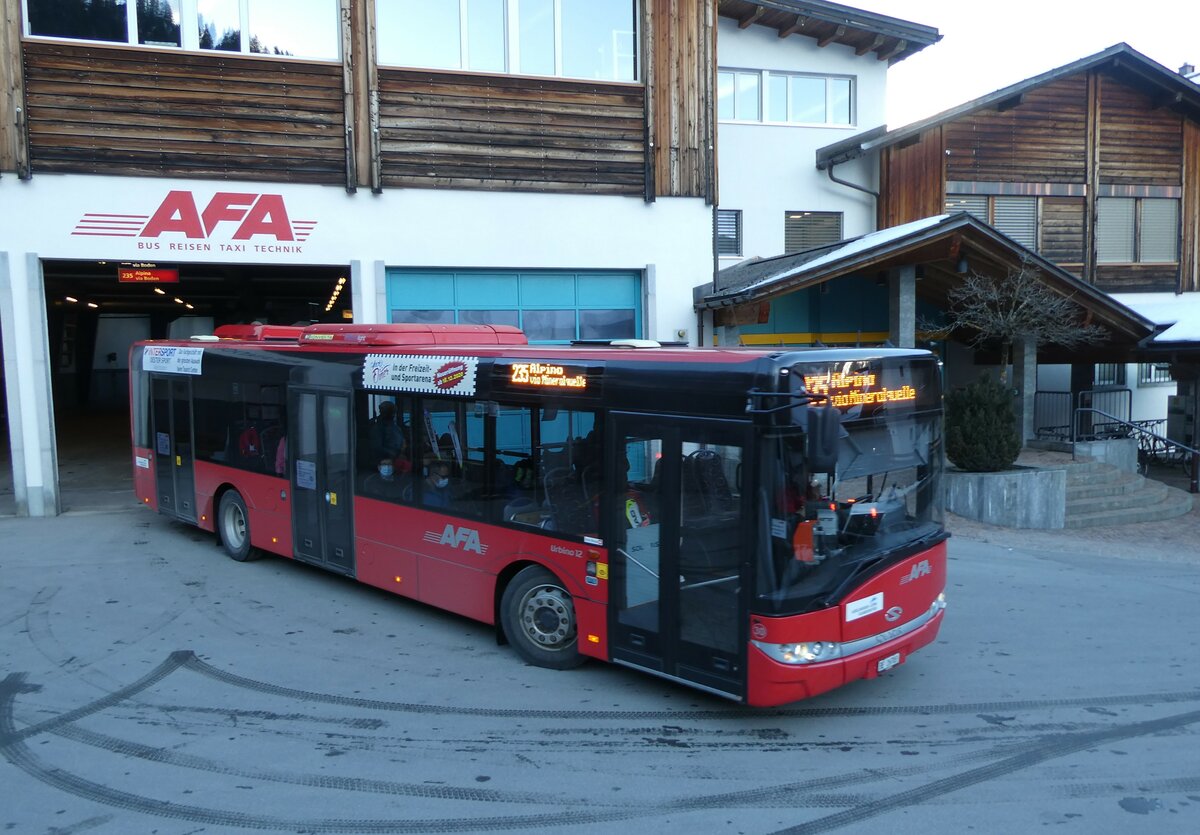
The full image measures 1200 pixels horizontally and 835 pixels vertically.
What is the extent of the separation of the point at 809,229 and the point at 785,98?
3197 millimetres

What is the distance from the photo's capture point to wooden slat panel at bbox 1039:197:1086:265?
2222 centimetres

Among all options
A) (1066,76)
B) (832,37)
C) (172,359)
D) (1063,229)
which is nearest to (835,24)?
(832,37)

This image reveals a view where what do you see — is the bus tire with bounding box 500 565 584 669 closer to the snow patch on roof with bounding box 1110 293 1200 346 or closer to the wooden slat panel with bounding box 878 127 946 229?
the snow patch on roof with bounding box 1110 293 1200 346

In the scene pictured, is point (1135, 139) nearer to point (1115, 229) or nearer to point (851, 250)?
point (1115, 229)

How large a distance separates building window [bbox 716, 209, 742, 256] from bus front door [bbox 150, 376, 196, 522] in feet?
42.2

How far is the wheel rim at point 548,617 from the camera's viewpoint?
7352mm

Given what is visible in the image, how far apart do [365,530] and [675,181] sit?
967cm

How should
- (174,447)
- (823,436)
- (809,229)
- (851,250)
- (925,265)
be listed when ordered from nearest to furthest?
1. (823,436)
2. (174,447)
3. (851,250)
4. (925,265)
5. (809,229)

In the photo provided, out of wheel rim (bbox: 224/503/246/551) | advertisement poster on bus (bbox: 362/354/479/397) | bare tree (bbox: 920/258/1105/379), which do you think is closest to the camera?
A: advertisement poster on bus (bbox: 362/354/479/397)

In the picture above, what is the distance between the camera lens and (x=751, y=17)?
21.2 metres

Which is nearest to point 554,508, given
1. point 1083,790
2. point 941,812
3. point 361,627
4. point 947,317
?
point 361,627

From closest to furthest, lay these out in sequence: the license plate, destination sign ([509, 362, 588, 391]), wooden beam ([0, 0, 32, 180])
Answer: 1. the license plate
2. destination sign ([509, 362, 588, 391])
3. wooden beam ([0, 0, 32, 180])

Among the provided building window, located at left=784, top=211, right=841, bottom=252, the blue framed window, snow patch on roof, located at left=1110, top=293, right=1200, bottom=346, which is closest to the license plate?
the blue framed window

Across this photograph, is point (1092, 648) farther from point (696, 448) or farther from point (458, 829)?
point (458, 829)
